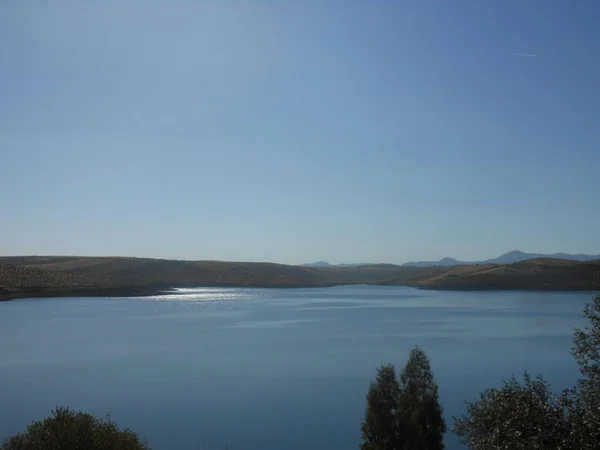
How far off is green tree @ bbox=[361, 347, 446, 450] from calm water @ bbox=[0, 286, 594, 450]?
5255mm

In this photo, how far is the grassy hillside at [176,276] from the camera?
129 m

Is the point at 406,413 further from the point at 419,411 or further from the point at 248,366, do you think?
the point at 248,366

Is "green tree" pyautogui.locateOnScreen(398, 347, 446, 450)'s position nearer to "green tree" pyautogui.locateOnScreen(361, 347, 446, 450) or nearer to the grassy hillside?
"green tree" pyautogui.locateOnScreen(361, 347, 446, 450)

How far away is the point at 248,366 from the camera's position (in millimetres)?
40469

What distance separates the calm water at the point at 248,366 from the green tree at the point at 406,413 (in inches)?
207

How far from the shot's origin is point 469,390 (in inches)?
1216

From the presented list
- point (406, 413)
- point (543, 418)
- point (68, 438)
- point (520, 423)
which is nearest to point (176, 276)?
point (406, 413)

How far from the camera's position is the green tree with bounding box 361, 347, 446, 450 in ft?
55.8

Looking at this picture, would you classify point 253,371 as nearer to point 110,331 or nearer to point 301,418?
point 301,418

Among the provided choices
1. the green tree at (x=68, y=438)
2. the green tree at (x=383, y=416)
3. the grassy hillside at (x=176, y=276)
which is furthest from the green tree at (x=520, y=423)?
the grassy hillside at (x=176, y=276)

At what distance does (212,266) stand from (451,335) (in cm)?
14641

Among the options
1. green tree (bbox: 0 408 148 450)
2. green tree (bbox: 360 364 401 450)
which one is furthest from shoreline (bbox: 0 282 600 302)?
green tree (bbox: 0 408 148 450)

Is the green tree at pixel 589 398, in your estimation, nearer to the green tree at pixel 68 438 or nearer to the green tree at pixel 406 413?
the green tree at pixel 406 413

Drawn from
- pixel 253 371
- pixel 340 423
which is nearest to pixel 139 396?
pixel 253 371
